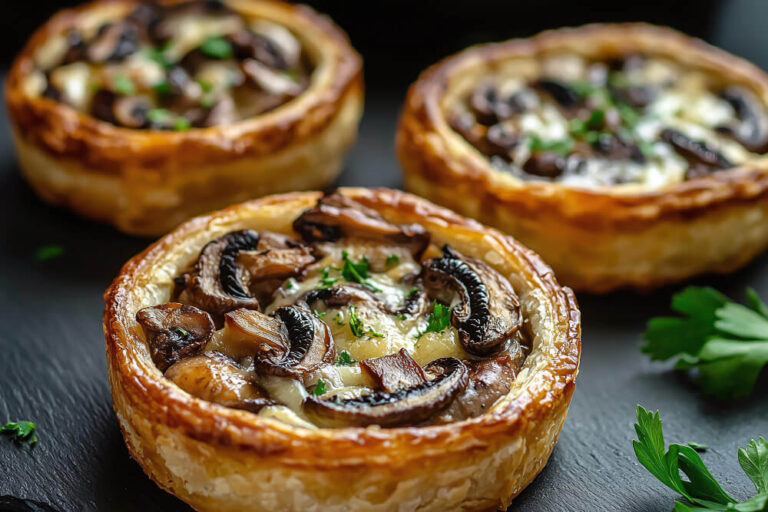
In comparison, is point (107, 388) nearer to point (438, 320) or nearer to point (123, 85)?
point (438, 320)

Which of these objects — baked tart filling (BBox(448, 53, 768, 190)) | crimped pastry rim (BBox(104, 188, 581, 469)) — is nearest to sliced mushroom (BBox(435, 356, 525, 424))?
crimped pastry rim (BBox(104, 188, 581, 469))

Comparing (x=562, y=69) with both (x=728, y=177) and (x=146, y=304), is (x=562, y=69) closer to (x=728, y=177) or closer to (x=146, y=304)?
(x=728, y=177)

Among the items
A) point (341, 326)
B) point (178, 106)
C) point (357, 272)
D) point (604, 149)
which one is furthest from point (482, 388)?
point (178, 106)

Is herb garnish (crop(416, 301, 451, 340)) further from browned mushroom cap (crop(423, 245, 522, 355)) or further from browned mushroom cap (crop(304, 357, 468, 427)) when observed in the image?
browned mushroom cap (crop(304, 357, 468, 427))

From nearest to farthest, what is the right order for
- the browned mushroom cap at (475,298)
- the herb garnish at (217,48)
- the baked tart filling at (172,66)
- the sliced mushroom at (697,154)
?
the browned mushroom cap at (475,298) → the sliced mushroom at (697,154) → the baked tart filling at (172,66) → the herb garnish at (217,48)

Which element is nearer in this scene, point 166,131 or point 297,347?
point 297,347

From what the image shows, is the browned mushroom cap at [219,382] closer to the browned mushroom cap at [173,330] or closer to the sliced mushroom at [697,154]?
the browned mushroom cap at [173,330]

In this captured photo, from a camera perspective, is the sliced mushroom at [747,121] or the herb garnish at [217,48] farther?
the herb garnish at [217,48]

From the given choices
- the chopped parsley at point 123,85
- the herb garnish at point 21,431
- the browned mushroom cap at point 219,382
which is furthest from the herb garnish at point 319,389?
the chopped parsley at point 123,85
